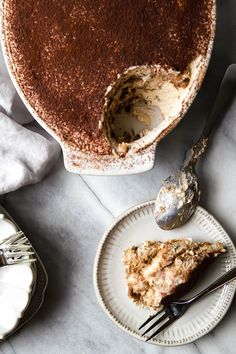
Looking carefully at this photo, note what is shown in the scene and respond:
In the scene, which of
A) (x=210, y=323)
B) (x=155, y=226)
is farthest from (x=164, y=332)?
(x=155, y=226)

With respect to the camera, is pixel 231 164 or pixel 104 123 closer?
pixel 104 123

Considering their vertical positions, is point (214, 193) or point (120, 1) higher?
point (120, 1)

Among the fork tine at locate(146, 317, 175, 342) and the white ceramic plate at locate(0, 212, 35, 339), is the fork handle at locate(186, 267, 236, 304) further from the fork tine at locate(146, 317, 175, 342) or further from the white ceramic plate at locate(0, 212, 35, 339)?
the white ceramic plate at locate(0, 212, 35, 339)

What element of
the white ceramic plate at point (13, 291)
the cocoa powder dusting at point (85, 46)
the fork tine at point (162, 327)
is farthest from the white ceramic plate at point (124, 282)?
the cocoa powder dusting at point (85, 46)

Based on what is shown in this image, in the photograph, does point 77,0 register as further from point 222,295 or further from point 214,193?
point 222,295

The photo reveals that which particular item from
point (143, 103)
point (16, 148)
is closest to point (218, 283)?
point (143, 103)

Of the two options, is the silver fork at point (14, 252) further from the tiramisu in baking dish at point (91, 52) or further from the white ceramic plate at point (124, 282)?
the tiramisu in baking dish at point (91, 52)
